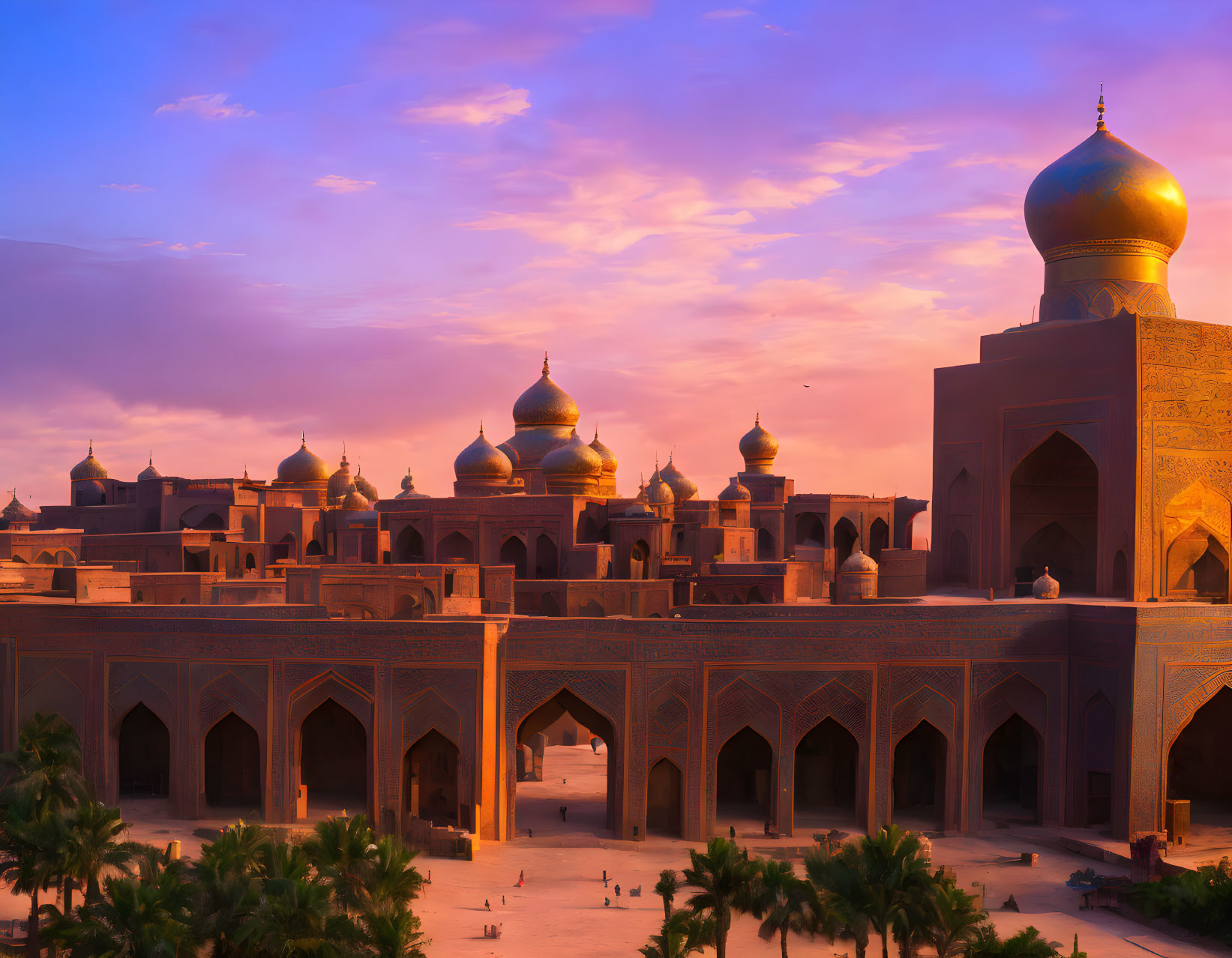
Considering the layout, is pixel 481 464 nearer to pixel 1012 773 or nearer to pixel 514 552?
pixel 514 552

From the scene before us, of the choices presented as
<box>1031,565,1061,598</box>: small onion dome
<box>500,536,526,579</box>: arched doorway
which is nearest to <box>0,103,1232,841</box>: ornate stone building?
<box>1031,565,1061,598</box>: small onion dome

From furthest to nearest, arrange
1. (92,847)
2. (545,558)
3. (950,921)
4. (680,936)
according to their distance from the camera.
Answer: (545,558) < (92,847) < (680,936) < (950,921)

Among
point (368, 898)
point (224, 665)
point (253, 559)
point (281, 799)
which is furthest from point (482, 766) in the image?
point (253, 559)

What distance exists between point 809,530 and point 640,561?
913cm

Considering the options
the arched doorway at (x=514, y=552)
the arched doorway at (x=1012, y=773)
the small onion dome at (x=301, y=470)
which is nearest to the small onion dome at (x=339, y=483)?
the small onion dome at (x=301, y=470)

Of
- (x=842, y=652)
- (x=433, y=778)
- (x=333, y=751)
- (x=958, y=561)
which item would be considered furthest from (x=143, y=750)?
(x=958, y=561)

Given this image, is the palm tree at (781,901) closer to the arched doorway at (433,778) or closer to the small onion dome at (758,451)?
the arched doorway at (433,778)

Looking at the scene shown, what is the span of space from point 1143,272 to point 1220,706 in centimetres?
778

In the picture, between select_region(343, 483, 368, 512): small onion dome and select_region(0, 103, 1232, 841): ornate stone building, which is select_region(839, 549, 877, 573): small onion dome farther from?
select_region(343, 483, 368, 512): small onion dome

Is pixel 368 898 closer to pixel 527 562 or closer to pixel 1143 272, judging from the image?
pixel 527 562

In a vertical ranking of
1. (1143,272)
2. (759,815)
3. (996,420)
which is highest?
(1143,272)

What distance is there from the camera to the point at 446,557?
2784cm

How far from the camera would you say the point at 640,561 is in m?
26.9

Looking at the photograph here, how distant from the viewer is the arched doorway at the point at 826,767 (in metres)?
20.8
